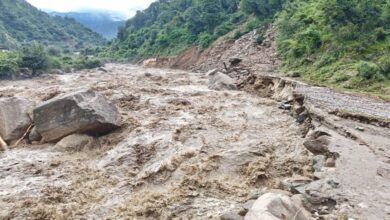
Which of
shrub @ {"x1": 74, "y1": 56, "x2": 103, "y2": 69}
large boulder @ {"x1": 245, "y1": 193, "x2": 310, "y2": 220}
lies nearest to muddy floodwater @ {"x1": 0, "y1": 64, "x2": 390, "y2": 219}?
large boulder @ {"x1": 245, "y1": 193, "x2": 310, "y2": 220}

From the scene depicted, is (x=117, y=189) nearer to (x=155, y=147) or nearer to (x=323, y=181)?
(x=155, y=147)

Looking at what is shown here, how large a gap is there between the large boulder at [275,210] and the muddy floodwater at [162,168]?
1.34m

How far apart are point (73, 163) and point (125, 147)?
1.89m

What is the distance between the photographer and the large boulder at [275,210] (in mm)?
7352

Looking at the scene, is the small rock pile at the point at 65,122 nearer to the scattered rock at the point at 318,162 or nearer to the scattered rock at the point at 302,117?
the scattered rock at the point at 302,117

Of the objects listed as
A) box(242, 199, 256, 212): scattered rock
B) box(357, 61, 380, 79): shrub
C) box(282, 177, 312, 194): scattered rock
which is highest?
box(357, 61, 380, 79): shrub

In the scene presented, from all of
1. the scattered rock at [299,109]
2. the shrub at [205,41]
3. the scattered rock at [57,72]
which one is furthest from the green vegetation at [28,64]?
the scattered rock at [299,109]

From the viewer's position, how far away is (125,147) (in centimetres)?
1401

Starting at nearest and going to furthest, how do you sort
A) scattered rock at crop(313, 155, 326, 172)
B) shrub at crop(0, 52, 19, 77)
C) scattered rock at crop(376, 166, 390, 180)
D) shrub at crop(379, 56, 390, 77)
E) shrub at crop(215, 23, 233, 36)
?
scattered rock at crop(376, 166, 390, 180), scattered rock at crop(313, 155, 326, 172), shrub at crop(379, 56, 390, 77), shrub at crop(0, 52, 19, 77), shrub at crop(215, 23, 233, 36)

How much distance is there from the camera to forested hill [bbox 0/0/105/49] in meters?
107

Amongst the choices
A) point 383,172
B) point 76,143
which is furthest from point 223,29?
point 383,172

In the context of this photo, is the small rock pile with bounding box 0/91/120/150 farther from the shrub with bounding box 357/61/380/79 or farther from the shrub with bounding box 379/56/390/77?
the shrub with bounding box 379/56/390/77

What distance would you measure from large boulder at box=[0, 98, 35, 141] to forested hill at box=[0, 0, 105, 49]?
88.6 metres

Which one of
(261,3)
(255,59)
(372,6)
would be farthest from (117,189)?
(261,3)
